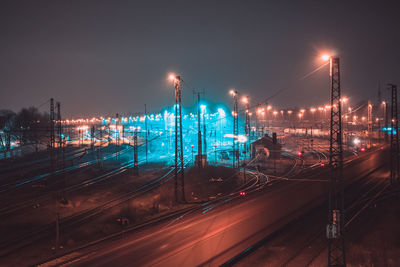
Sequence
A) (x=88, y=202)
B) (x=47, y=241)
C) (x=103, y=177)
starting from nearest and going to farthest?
(x=47, y=241), (x=88, y=202), (x=103, y=177)

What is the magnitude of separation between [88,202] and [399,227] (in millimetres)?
23339

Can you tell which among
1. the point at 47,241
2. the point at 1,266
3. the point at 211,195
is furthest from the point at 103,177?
the point at 1,266

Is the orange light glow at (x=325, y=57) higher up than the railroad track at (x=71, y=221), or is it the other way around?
the orange light glow at (x=325, y=57)

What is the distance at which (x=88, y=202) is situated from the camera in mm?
23812

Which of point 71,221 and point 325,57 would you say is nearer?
point 325,57

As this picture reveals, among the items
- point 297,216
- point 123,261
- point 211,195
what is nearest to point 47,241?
point 123,261

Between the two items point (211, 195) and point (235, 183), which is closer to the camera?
point (211, 195)

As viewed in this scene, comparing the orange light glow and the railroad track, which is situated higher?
the orange light glow

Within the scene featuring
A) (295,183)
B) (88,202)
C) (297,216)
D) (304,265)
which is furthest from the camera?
(295,183)

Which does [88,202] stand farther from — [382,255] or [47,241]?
[382,255]

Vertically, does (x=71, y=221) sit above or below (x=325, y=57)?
below

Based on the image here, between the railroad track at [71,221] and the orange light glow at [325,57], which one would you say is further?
the railroad track at [71,221]

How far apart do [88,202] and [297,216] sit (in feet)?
57.4

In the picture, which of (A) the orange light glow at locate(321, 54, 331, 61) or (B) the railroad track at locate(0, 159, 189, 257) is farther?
(B) the railroad track at locate(0, 159, 189, 257)
